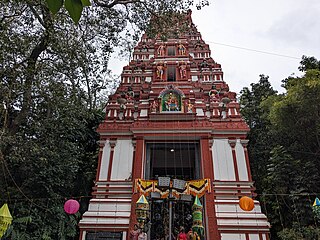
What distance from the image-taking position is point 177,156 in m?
11.9

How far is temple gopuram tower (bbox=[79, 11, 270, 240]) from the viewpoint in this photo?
291 inches

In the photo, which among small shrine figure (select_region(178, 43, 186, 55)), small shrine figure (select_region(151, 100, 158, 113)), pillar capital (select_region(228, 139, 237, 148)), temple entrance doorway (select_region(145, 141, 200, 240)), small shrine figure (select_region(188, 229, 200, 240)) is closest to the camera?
small shrine figure (select_region(188, 229, 200, 240))

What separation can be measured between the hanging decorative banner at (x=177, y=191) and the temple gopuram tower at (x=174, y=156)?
0.09 feet

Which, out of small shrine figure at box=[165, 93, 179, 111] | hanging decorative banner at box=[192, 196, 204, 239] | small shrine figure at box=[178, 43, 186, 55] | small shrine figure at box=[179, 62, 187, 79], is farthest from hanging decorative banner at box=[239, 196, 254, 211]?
small shrine figure at box=[178, 43, 186, 55]

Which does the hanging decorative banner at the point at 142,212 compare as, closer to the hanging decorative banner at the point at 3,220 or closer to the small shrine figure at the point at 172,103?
the hanging decorative banner at the point at 3,220

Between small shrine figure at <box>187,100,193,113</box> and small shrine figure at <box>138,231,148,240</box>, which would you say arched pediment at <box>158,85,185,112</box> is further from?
small shrine figure at <box>138,231,148,240</box>

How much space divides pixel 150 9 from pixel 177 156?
6.41 metres

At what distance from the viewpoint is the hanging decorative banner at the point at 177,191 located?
25.0 ft

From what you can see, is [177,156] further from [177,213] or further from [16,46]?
[16,46]

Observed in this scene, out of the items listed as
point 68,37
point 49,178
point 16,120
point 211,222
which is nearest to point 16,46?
point 68,37

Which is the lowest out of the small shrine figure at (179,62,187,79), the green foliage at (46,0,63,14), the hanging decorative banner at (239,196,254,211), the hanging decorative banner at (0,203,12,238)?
the green foliage at (46,0,63,14)

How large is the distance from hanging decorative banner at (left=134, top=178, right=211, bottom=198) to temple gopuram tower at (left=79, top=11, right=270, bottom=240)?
0.03 meters

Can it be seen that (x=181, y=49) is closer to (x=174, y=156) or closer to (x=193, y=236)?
(x=174, y=156)

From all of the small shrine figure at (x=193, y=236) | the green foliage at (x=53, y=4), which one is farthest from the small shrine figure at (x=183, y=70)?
the green foliage at (x=53, y=4)
